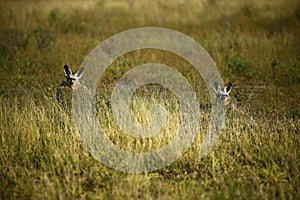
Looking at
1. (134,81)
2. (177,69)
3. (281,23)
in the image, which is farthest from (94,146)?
(281,23)

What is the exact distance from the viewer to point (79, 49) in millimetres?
12703

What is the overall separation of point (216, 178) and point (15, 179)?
2333mm

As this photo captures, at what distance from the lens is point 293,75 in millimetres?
10438

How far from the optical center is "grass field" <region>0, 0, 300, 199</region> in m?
5.18

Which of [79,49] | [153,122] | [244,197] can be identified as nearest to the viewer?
[244,197]

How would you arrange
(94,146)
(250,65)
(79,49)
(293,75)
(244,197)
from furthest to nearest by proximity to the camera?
(79,49), (250,65), (293,75), (94,146), (244,197)

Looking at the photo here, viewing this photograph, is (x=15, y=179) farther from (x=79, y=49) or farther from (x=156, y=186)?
(x=79, y=49)

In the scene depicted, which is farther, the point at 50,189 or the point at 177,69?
the point at 177,69

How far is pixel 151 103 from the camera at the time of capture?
7090mm

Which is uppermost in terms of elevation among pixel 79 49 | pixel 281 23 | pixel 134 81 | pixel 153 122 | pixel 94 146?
pixel 281 23

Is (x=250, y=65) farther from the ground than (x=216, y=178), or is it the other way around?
(x=250, y=65)

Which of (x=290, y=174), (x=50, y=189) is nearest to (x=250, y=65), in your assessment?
(x=290, y=174)

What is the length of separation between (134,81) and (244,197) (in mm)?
6170

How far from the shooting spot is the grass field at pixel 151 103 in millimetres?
5176
